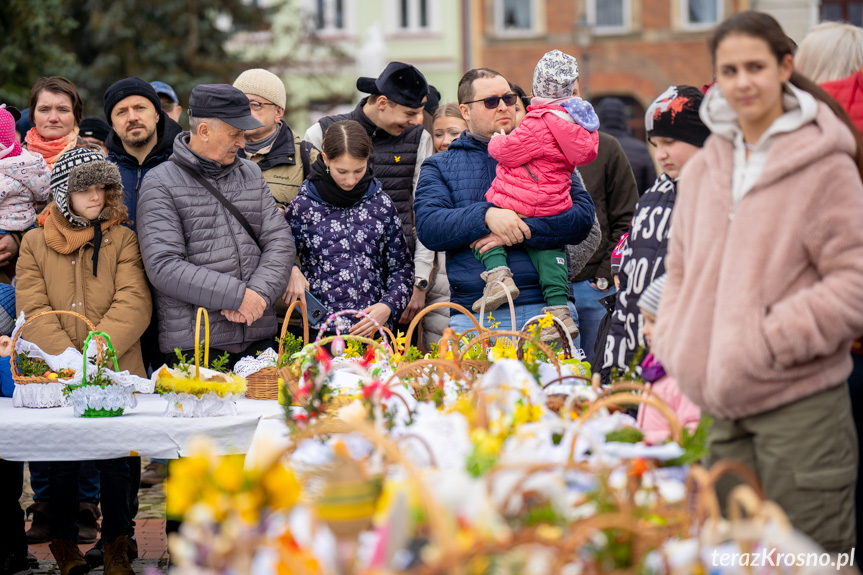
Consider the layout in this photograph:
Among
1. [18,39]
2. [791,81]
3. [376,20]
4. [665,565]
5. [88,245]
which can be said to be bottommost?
[665,565]

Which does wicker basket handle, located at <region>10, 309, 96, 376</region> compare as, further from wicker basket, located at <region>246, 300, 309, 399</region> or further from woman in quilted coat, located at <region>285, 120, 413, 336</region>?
woman in quilted coat, located at <region>285, 120, 413, 336</region>

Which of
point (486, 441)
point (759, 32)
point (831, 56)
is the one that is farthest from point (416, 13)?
point (486, 441)

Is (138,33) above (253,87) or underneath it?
above

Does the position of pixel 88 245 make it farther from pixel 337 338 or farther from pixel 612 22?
pixel 612 22

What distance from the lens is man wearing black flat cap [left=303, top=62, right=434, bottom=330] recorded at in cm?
A: 506

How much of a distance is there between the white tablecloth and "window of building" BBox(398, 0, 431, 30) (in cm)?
2105

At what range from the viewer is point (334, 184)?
4.71 metres

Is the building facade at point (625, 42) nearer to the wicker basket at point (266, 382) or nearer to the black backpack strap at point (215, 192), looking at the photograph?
the black backpack strap at point (215, 192)

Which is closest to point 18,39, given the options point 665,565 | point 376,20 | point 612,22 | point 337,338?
point 337,338

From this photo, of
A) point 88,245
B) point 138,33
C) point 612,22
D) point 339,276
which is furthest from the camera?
point 612,22

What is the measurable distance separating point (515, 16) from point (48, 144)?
19.2 m

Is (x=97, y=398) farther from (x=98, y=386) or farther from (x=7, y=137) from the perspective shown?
(x=7, y=137)

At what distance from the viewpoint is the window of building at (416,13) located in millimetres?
23719

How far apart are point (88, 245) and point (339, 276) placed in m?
1.12
